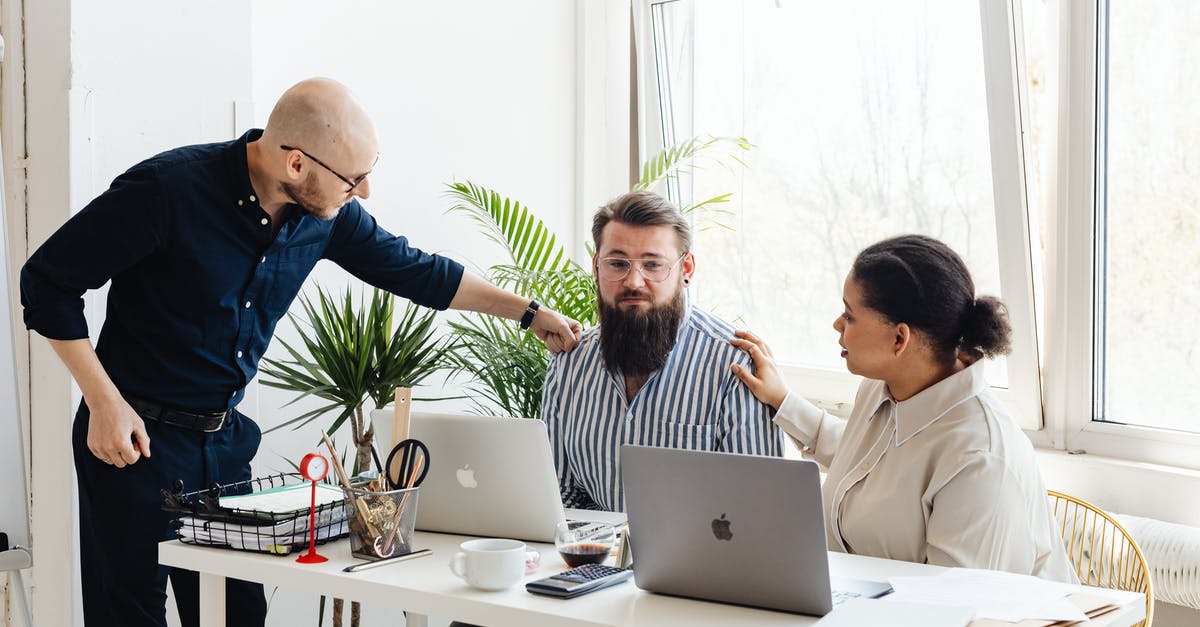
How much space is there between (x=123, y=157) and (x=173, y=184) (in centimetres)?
61

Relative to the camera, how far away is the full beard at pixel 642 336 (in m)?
2.71

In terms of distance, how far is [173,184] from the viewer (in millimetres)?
2377

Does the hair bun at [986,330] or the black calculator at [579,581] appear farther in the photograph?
the hair bun at [986,330]

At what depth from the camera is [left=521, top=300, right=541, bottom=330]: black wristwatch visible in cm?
296

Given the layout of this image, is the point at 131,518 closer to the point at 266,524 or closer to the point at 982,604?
the point at 266,524

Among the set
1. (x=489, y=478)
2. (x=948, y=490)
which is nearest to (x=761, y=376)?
(x=948, y=490)

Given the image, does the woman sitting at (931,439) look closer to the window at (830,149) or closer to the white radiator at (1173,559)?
the white radiator at (1173,559)

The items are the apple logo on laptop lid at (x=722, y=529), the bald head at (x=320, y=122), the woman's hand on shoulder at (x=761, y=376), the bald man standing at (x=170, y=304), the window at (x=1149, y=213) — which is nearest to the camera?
the apple logo on laptop lid at (x=722, y=529)

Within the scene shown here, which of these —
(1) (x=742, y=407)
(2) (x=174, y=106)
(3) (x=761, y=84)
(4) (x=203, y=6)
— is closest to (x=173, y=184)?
(2) (x=174, y=106)

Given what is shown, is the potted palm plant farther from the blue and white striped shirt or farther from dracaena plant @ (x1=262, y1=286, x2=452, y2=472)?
the blue and white striped shirt

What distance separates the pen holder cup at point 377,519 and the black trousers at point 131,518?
0.63 metres

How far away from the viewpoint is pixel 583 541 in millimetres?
2051

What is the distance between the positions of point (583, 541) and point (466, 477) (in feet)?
0.88

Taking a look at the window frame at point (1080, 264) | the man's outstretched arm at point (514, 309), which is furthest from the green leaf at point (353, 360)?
the window frame at point (1080, 264)
